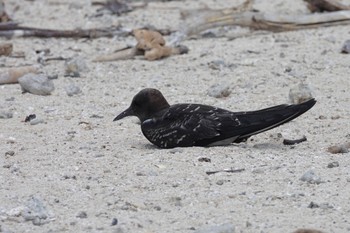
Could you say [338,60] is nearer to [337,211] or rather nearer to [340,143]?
[340,143]

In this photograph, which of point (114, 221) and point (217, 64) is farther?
point (217, 64)

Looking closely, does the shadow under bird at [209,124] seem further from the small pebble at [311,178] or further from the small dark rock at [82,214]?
the small dark rock at [82,214]

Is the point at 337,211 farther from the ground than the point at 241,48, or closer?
farther from the ground

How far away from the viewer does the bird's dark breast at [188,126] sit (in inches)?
323

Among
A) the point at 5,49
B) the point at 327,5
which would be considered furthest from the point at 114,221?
the point at 327,5

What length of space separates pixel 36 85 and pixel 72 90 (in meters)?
0.35

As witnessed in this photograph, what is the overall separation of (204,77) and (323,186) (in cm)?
420

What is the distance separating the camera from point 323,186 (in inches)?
273

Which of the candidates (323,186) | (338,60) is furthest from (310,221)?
(338,60)

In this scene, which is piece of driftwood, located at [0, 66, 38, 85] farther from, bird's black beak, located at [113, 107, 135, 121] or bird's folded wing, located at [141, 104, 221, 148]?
bird's folded wing, located at [141, 104, 221, 148]

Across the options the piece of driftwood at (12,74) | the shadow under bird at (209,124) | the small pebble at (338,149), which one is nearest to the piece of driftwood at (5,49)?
the piece of driftwood at (12,74)

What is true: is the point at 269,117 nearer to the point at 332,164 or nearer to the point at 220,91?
the point at 332,164

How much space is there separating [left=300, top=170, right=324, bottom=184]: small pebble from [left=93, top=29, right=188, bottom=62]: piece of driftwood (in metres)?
4.73

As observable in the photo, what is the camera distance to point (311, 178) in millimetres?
7012
